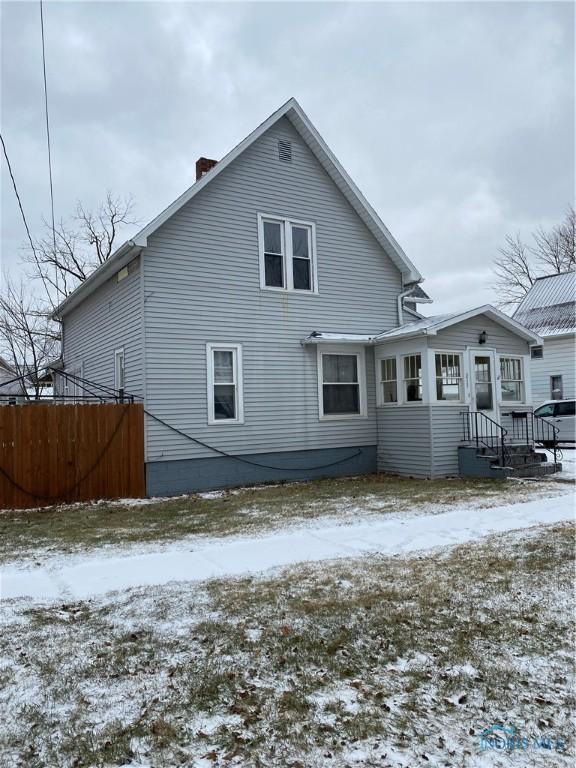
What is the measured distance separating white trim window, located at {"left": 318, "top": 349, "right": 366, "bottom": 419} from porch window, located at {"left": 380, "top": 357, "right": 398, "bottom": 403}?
49 cm

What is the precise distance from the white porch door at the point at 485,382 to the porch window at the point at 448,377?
1.50ft

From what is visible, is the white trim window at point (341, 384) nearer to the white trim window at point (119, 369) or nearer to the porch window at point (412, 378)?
the porch window at point (412, 378)

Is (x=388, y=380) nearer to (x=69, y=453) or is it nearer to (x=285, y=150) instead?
(x=285, y=150)

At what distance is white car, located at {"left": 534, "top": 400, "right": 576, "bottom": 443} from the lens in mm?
19500

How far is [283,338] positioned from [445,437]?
4.29 metres

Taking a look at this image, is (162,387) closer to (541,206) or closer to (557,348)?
(557,348)

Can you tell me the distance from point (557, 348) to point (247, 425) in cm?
1615

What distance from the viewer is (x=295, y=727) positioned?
297cm

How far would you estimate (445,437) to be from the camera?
1270 cm

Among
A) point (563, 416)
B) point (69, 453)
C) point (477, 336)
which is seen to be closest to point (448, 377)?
point (477, 336)

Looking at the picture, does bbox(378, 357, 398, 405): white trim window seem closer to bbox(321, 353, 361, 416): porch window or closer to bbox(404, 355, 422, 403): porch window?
bbox(404, 355, 422, 403): porch window

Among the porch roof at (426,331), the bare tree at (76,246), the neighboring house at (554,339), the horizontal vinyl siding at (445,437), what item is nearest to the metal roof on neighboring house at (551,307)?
the neighboring house at (554,339)

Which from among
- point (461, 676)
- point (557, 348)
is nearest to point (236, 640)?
point (461, 676)
